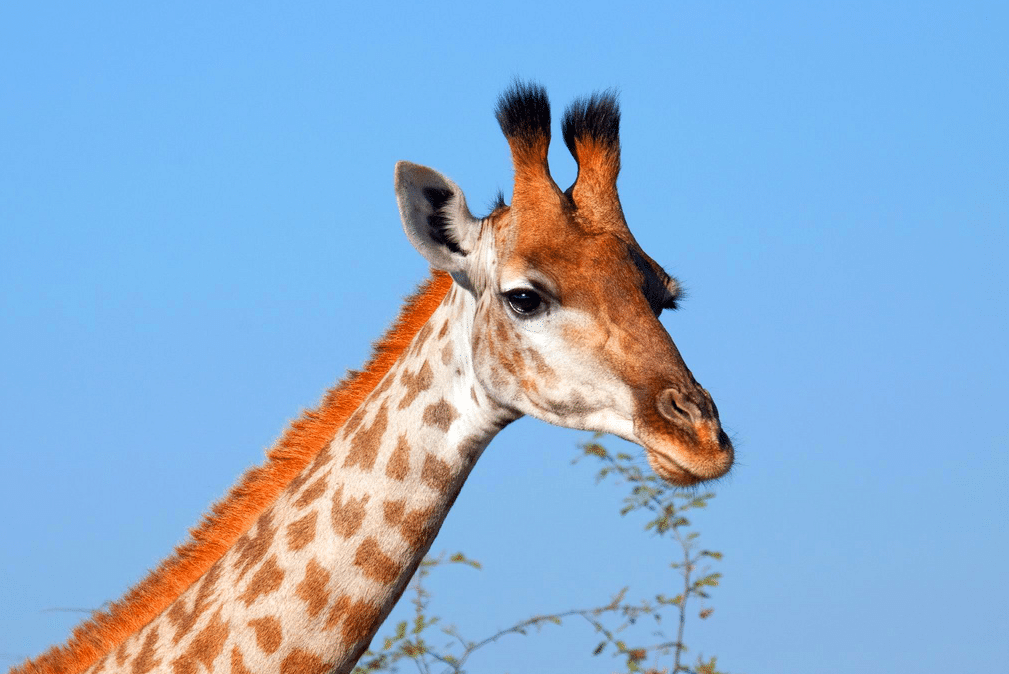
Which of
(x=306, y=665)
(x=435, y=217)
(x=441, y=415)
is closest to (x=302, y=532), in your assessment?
(x=306, y=665)

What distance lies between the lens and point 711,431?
20.7 feet

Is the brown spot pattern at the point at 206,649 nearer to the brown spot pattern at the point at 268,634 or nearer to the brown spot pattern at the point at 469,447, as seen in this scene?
the brown spot pattern at the point at 268,634

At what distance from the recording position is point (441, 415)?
697 cm

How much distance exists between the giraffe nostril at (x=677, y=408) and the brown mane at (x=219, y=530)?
216cm

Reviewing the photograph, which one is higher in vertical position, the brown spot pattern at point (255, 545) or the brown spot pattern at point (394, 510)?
the brown spot pattern at point (394, 510)

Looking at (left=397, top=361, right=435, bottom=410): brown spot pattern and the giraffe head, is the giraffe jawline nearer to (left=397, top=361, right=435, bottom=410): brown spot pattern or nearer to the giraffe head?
the giraffe head

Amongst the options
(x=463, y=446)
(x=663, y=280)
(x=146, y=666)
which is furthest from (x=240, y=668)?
(x=663, y=280)

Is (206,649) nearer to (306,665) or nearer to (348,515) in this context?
(306,665)

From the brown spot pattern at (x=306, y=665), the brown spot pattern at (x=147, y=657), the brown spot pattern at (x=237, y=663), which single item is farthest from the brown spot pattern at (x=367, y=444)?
the brown spot pattern at (x=147, y=657)

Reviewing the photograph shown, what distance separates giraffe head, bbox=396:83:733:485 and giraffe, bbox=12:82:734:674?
11 millimetres

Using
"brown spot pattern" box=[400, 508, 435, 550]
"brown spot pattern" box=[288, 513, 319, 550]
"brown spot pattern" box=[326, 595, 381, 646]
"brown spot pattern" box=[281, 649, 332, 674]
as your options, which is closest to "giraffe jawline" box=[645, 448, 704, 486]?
"brown spot pattern" box=[400, 508, 435, 550]

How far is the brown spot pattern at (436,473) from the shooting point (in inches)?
269

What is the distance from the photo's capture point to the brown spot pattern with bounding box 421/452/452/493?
6.82 m

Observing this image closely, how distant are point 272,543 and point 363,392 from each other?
1264mm
